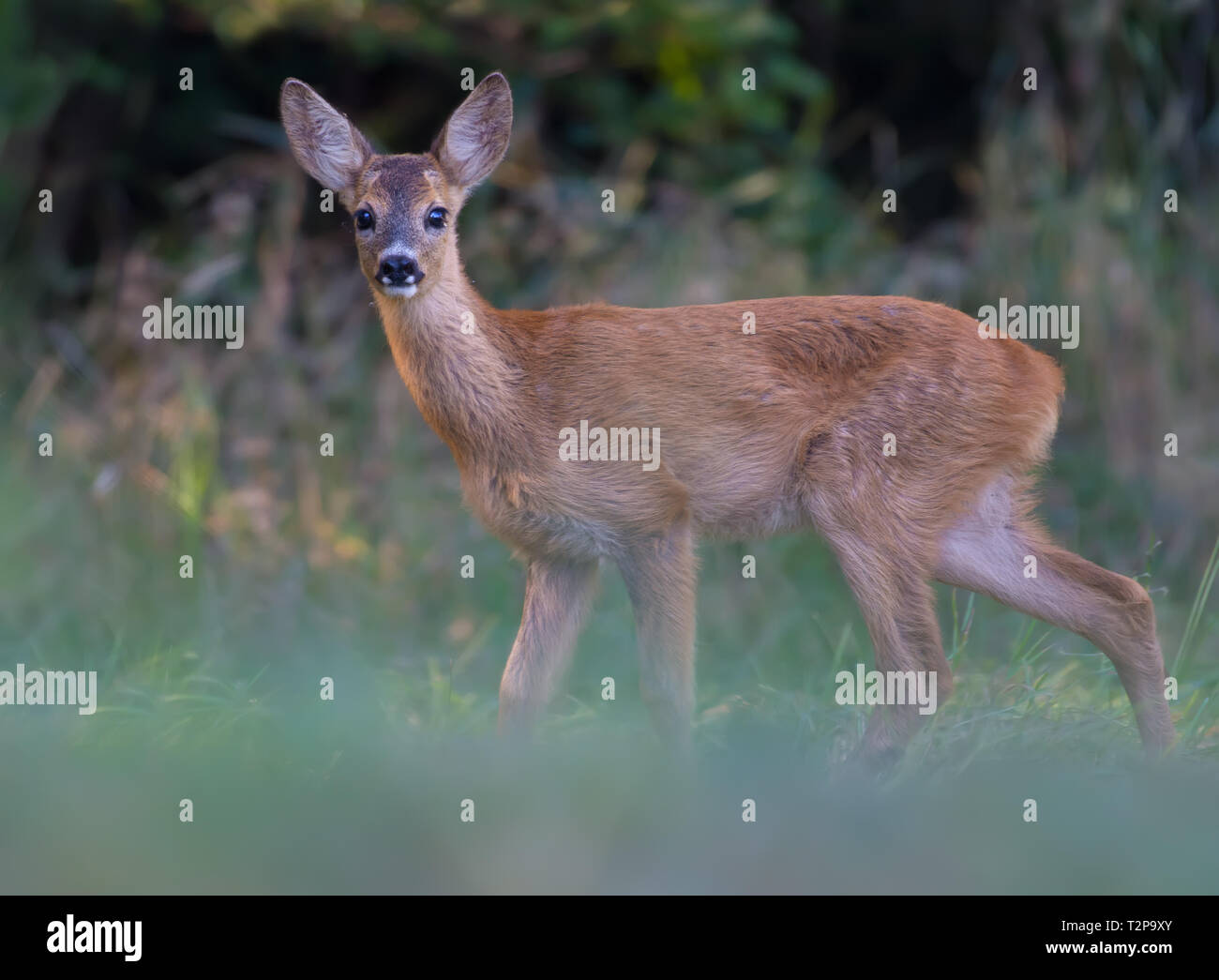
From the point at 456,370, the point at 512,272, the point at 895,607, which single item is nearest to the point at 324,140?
the point at 456,370

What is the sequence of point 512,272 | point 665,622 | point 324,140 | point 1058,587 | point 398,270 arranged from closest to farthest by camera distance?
point 398,270 → point 665,622 → point 1058,587 → point 324,140 → point 512,272

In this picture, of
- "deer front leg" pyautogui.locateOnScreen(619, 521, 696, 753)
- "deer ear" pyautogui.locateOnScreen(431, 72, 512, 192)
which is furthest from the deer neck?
"deer front leg" pyautogui.locateOnScreen(619, 521, 696, 753)

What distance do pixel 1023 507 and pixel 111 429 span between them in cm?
479

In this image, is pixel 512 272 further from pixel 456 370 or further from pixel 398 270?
pixel 398 270

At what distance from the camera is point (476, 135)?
6109mm

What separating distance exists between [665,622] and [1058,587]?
1.42m

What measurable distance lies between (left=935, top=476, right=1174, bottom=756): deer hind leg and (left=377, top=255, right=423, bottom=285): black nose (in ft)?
6.93

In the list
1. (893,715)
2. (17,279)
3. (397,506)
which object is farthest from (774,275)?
(17,279)

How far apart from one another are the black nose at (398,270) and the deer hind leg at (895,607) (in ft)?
5.61

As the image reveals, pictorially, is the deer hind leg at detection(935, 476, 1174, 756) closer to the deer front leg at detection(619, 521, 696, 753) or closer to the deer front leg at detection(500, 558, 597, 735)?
the deer front leg at detection(619, 521, 696, 753)

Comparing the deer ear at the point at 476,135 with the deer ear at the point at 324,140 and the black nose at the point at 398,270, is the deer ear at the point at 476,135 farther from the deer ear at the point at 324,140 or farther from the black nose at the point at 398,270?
the black nose at the point at 398,270

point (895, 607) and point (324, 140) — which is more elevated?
point (324, 140)

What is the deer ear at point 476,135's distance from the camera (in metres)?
6.02

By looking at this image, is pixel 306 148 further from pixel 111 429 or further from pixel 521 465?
pixel 111 429
